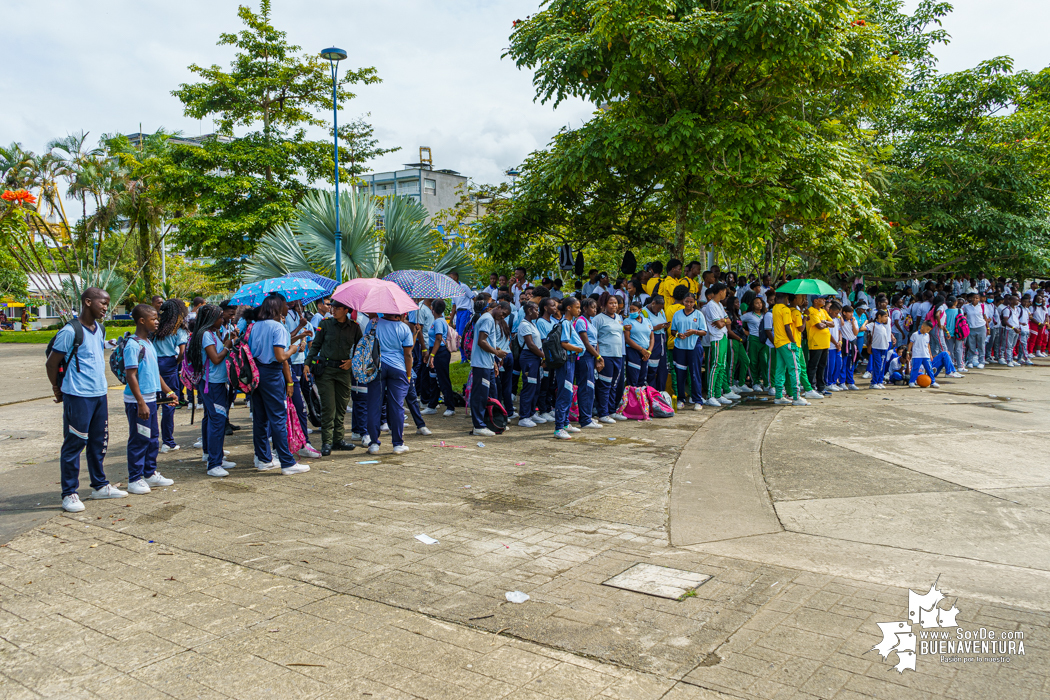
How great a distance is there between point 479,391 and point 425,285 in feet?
7.27

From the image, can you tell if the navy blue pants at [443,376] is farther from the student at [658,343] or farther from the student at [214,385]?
the student at [214,385]

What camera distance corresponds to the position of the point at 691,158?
12633mm

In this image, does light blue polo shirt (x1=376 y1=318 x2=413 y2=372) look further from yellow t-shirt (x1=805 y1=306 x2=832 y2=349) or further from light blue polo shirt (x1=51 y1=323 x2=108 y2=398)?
yellow t-shirt (x1=805 y1=306 x2=832 y2=349)

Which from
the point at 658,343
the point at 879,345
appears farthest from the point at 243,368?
the point at 879,345

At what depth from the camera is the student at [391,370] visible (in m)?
8.50

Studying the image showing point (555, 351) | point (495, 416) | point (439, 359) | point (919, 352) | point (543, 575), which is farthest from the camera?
point (919, 352)

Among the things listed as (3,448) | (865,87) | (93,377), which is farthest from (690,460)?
(865,87)

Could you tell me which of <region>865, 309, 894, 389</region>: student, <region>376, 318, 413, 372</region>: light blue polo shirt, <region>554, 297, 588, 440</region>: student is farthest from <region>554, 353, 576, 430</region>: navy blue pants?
<region>865, 309, 894, 389</region>: student

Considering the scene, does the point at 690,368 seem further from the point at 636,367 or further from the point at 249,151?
the point at 249,151

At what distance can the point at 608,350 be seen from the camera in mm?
10375

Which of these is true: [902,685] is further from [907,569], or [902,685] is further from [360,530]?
[360,530]

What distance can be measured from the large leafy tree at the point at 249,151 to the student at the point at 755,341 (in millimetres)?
13629

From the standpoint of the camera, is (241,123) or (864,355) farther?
(241,123)

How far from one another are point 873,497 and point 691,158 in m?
7.70
